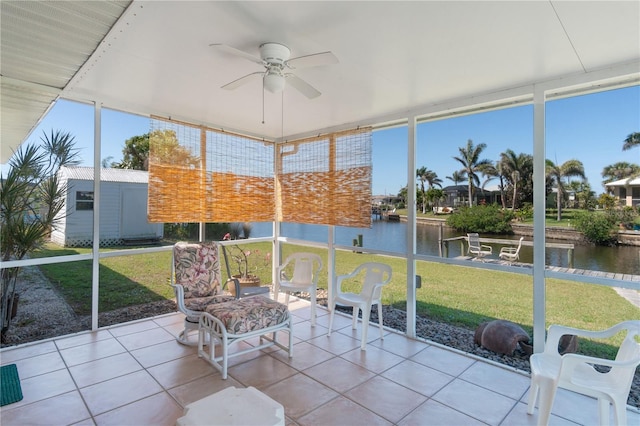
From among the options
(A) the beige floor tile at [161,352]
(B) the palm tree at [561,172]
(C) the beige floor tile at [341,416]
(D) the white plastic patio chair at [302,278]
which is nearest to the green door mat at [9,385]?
(A) the beige floor tile at [161,352]

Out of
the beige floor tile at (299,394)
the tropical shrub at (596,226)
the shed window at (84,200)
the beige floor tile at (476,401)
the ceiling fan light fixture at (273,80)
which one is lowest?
the beige floor tile at (476,401)

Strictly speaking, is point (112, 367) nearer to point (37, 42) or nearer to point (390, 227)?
point (37, 42)

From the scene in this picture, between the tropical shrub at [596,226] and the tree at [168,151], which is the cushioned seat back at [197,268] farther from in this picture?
the tropical shrub at [596,226]

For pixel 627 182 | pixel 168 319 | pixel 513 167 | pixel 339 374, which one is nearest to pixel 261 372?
pixel 339 374

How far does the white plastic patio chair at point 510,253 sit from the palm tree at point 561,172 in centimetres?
47

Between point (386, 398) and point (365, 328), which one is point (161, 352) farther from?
point (386, 398)

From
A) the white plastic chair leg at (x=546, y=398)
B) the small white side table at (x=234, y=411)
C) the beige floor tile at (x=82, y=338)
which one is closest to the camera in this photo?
the small white side table at (x=234, y=411)

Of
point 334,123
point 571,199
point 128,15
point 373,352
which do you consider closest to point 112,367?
point 373,352

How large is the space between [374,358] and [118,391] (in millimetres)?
2211

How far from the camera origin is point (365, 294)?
3846 millimetres

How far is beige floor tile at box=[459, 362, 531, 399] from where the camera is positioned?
8.58 ft

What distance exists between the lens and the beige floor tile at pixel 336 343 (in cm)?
336

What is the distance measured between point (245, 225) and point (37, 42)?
136 inches

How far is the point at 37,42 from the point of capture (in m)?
1.85
